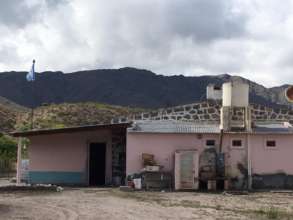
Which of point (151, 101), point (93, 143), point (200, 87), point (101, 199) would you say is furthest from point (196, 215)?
point (200, 87)

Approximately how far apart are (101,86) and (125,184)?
66886mm

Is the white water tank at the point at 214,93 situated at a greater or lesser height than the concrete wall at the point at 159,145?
greater

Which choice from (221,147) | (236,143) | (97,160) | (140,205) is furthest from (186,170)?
(140,205)

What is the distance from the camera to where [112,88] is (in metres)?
87.4

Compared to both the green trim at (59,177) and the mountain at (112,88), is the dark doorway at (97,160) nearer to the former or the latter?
the green trim at (59,177)

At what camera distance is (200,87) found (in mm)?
91125

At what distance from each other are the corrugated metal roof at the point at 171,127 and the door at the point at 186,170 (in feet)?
3.47

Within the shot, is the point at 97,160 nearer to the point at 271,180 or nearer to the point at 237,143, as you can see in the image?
the point at 237,143

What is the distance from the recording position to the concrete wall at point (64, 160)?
23812mm

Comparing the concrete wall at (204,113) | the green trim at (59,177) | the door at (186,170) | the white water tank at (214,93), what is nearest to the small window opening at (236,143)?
the concrete wall at (204,113)

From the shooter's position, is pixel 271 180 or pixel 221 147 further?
pixel 221 147

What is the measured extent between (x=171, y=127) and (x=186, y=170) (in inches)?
78.5

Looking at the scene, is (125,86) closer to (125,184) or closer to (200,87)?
(200,87)

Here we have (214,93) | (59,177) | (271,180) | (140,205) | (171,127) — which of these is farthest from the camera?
(59,177)
